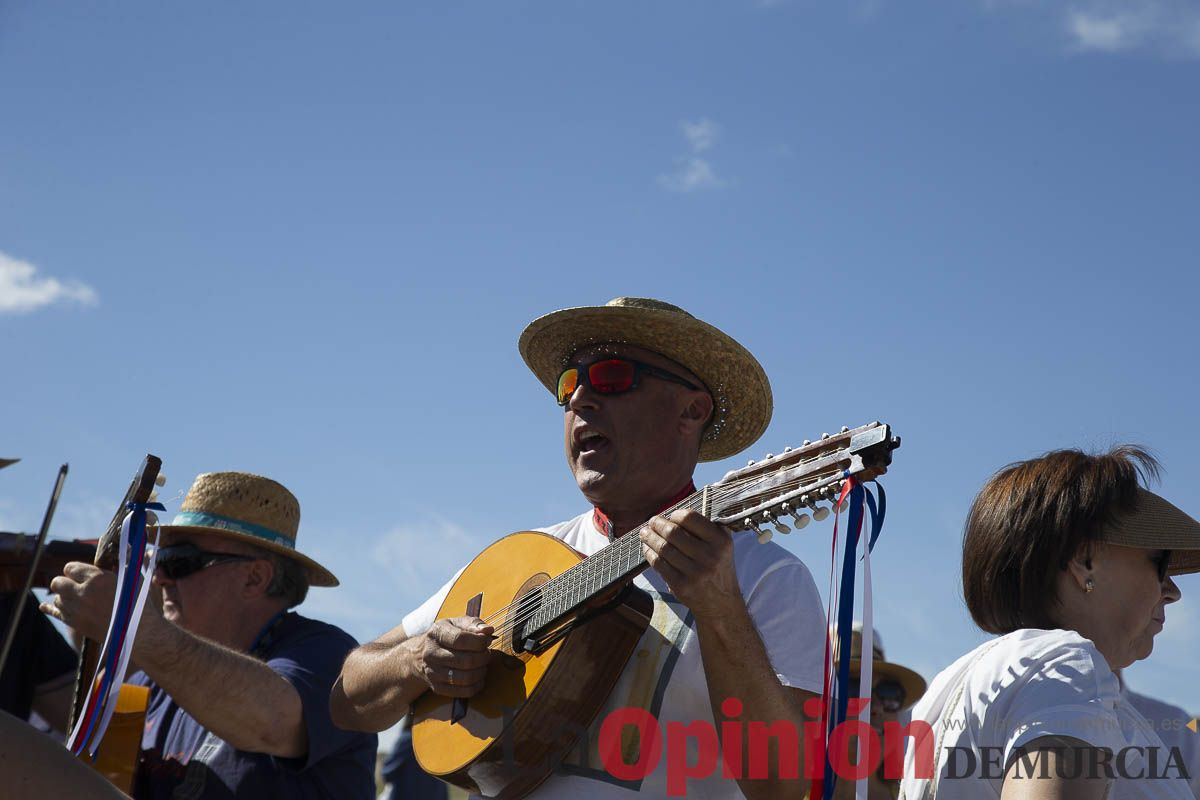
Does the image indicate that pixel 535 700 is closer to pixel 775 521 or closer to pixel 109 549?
pixel 775 521

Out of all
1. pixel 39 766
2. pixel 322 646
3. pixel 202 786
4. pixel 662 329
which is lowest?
pixel 39 766

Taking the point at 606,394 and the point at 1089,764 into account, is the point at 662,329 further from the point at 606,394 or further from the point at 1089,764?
the point at 1089,764

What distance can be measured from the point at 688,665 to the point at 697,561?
0.49 meters

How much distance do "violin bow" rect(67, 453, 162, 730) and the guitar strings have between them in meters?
1.30

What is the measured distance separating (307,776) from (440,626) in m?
1.11

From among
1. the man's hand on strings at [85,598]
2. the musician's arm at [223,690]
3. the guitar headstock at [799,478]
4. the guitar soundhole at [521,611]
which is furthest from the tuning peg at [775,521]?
the man's hand on strings at [85,598]

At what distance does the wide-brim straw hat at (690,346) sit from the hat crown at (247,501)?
154 cm

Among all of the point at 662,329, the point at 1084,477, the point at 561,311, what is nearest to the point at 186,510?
the point at 561,311

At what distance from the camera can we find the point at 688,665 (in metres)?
3.17

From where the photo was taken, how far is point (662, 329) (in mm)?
3863

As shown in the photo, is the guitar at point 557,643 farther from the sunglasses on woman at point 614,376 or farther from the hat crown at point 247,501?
the hat crown at point 247,501


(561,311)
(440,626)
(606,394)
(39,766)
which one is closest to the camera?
(39,766)

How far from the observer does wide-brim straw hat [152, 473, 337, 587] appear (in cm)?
501

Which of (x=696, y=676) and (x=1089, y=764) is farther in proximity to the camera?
(x=696, y=676)
